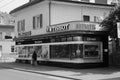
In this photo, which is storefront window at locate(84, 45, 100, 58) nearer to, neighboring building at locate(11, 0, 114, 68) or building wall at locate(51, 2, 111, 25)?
neighboring building at locate(11, 0, 114, 68)

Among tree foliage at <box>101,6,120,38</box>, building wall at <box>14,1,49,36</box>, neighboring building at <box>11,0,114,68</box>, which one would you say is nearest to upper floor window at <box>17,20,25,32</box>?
neighboring building at <box>11,0,114,68</box>

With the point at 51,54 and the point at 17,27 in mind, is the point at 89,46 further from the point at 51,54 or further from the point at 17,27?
the point at 17,27

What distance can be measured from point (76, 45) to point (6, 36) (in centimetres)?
3591

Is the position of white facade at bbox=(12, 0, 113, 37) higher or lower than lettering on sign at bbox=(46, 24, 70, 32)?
higher

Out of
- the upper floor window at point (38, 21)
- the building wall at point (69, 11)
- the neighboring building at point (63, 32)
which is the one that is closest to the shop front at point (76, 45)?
the neighboring building at point (63, 32)

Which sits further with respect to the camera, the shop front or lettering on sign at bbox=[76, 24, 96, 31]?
the shop front

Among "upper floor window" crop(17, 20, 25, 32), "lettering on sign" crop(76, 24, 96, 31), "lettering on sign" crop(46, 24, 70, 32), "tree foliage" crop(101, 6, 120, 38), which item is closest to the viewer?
"tree foliage" crop(101, 6, 120, 38)

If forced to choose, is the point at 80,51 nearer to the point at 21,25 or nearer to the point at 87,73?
the point at 87,73

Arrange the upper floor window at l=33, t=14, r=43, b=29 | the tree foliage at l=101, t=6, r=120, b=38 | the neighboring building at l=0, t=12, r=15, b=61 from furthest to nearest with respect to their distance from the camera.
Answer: the neighboring building at l=0, t=12, r=15, b=61 → the upper floor window at l=33, t=14, r=43, b=29 → the tree foliage at l=101, t=6, r=120, b=38

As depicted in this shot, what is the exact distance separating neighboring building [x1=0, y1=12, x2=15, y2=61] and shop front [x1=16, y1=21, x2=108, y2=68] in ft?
90.6

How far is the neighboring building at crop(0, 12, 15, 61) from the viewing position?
53062mm

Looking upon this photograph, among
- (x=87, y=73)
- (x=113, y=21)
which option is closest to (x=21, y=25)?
(x=113, y=21)

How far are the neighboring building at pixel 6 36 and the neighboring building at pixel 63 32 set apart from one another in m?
19.1

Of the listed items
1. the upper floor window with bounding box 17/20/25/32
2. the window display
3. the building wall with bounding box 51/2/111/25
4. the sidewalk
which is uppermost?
the building wall with bounding box 51/2/111/25
